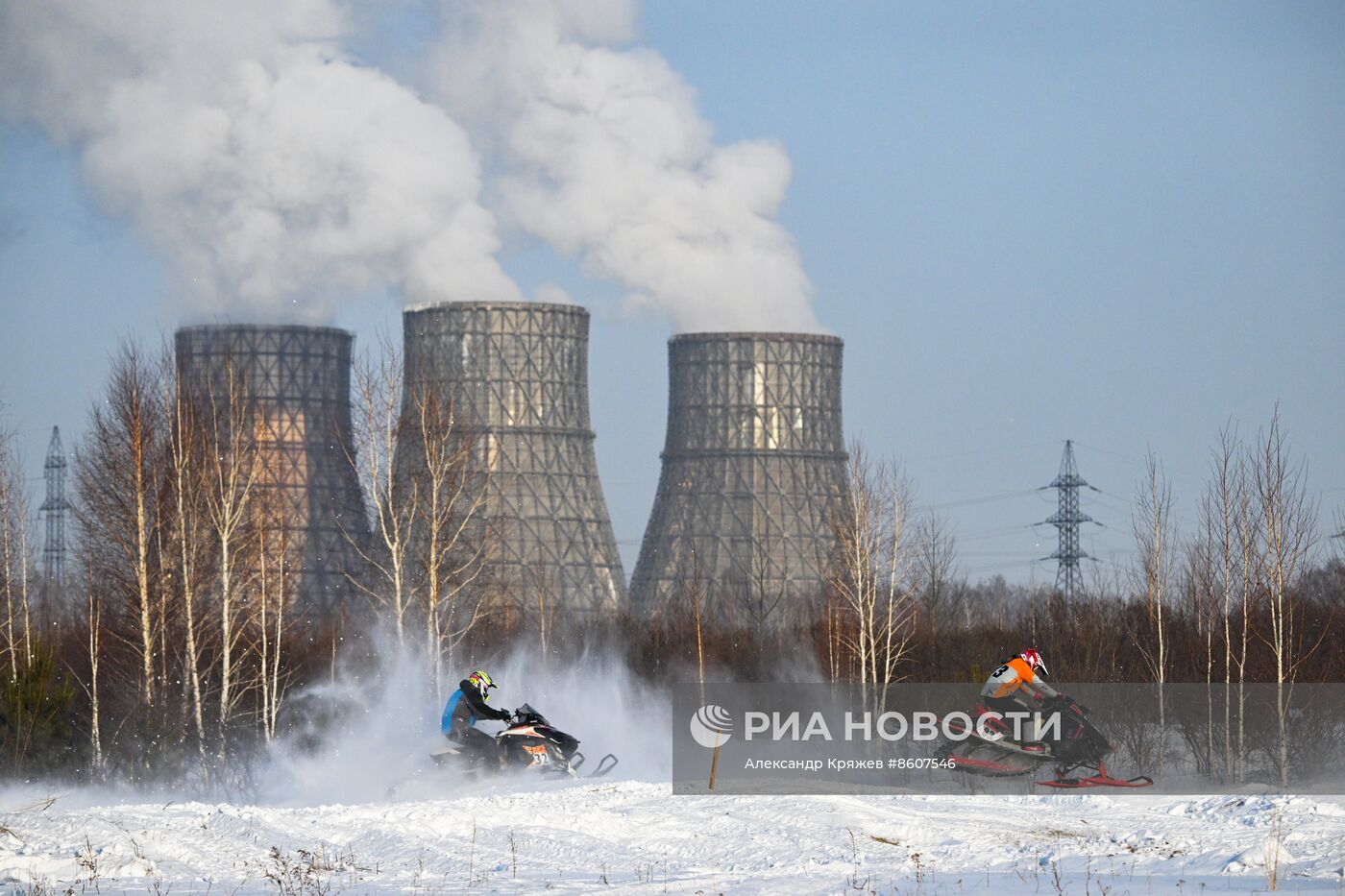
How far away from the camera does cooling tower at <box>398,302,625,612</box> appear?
3869cm

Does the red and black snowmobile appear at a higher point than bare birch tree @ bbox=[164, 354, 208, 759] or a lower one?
lower

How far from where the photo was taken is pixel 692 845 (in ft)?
35.1

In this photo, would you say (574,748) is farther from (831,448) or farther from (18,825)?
(831,448)

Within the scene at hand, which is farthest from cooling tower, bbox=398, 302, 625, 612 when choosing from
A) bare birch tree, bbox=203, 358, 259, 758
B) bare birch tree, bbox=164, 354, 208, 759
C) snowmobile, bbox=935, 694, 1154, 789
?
snowmobile, bbox=935, 694, 1154, 789

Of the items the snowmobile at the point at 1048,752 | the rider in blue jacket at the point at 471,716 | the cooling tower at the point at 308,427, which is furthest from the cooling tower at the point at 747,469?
the snowmobile at the point at 1048,752

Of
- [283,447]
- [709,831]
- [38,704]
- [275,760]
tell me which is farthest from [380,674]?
[709,831]

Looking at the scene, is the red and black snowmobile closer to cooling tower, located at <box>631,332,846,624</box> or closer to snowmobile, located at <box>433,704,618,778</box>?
snowmobile, located at <box>433,704,618,778</box>

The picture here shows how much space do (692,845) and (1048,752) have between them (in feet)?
16.3

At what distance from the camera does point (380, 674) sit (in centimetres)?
2622

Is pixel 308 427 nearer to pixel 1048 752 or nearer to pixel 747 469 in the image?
pixel 747 469

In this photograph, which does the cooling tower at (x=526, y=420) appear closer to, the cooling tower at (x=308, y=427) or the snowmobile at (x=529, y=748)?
the cooling tower at (x=308, y=427)

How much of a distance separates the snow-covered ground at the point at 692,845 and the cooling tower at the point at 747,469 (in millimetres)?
28363

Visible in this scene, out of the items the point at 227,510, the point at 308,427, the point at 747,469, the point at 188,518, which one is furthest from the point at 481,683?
the point at 747,469

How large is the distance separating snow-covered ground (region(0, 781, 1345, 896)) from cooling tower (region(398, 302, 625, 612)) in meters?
25.2
